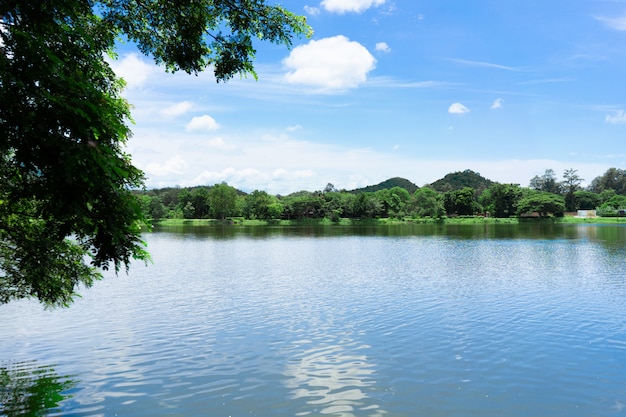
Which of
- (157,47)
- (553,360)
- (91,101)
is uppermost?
(157,47)

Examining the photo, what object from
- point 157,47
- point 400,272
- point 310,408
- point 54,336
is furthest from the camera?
point 400,272

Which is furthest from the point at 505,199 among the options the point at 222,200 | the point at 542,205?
the point at 222,200

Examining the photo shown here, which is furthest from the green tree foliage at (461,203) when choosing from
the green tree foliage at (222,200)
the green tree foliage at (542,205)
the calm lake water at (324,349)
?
the calm lake water at (324,349)

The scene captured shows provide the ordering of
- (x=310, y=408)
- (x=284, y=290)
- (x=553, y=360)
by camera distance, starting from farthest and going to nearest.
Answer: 1. (x=284, y=290)
2. (x=553, y=360)
3. (x=310, y=408)

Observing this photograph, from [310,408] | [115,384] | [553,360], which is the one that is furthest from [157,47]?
[553,360]

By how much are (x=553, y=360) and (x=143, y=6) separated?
15.8 metres

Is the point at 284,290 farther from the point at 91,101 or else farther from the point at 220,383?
the point at 91,101

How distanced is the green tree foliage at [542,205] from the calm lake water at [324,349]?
134780 millimetres

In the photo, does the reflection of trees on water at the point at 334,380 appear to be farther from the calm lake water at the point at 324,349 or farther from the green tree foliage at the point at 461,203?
the green tree foliage at the point at 461,203

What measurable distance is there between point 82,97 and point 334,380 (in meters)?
9.44

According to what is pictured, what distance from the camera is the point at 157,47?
1173cm

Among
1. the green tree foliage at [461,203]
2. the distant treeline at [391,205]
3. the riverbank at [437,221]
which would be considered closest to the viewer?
the riverbank at [437,221]

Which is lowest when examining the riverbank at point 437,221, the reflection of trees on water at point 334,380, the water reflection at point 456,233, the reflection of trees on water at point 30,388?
the reflection of trees on water at point 334,380

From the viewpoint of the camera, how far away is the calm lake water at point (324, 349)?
35.4ft
